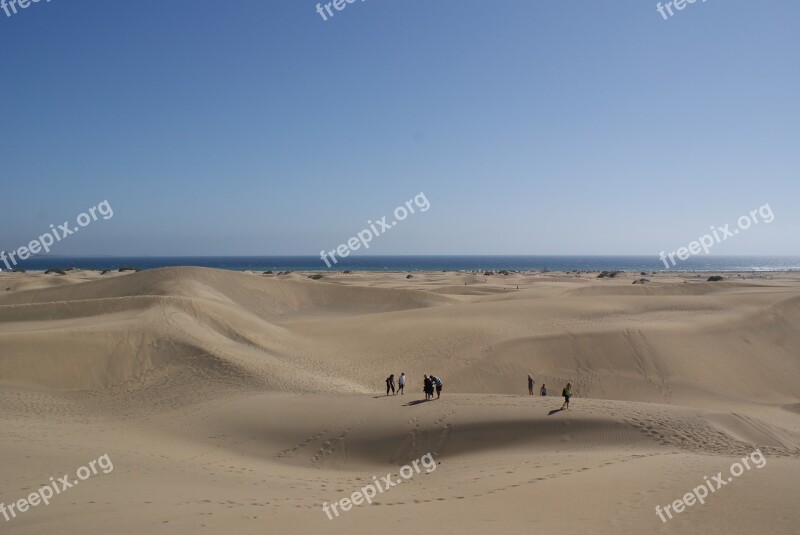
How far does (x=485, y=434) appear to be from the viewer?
13.0 m

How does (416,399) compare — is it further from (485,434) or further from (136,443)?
(136,443)

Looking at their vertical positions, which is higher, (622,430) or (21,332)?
(21,332)

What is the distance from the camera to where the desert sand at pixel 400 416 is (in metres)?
7.90

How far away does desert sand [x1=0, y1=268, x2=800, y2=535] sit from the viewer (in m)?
7.90

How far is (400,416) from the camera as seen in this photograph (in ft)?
46.9

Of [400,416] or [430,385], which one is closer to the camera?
[400,416]

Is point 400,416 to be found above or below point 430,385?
below

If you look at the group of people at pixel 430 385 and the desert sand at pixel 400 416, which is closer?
the desert sand at pixel 400 416

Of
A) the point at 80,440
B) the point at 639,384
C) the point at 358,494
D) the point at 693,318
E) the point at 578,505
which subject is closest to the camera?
the point at 578,505

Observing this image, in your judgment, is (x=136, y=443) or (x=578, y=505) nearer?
(x=578, y=505)

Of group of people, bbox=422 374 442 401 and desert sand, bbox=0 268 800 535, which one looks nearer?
desert sand, bbox=0 268 800 535

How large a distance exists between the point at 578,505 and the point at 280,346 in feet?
62.1

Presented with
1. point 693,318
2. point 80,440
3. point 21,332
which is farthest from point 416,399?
point 693,318

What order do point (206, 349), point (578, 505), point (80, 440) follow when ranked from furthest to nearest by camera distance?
point (206, 349) < point (80, 440) < point (578, 505)
